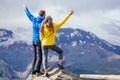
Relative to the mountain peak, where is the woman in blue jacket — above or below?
above

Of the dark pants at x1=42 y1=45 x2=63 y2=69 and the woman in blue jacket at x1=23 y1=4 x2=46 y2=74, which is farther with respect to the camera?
the woman in blue jacket at x1=23 y1=4 x2=46 y2=74

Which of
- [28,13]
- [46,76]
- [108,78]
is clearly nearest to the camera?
[108,78]

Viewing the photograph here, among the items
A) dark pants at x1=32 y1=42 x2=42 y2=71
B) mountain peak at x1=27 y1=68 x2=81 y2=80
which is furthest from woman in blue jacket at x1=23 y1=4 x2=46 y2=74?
mountain peak at x1=27 y1=68 x2=81 y2=80

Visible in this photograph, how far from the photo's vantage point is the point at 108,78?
66.7ft

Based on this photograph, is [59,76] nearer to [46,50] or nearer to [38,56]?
[46,50]

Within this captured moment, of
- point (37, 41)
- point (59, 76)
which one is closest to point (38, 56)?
point (37, 41)

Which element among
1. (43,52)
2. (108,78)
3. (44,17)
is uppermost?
(44,17)

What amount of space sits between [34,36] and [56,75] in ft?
7.65

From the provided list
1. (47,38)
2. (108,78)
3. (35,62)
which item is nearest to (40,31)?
(47,38)

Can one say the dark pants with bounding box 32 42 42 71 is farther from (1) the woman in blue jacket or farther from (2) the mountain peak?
(2) the mountain peak

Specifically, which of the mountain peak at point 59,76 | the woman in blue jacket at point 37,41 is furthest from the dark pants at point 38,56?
the mountain peak at point 59,76

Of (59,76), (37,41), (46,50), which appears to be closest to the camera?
(59,76)

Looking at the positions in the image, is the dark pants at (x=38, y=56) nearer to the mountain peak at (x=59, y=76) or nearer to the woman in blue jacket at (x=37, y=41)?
the woman in blue jacket at (x=37, y=41)

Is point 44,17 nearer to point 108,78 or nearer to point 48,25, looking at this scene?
point 48,25
